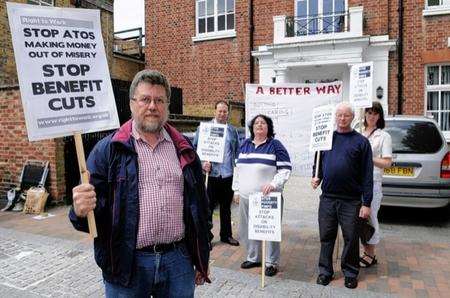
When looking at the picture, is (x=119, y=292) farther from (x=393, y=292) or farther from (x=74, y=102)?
(x=393, y=292)

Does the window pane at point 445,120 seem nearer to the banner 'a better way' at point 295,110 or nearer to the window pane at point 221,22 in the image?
the window pane at point 221,22

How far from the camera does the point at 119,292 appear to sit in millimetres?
2420

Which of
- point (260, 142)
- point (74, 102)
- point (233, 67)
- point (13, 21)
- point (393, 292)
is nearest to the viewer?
point (13, 21)

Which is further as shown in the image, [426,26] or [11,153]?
[426,26]

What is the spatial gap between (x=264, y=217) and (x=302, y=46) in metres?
9.68

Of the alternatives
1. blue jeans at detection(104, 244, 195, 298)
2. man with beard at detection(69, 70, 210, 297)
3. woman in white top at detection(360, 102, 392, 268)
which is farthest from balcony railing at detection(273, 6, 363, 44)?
blue jeans at detection(104, 244, 195, 298)

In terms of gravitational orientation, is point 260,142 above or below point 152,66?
below

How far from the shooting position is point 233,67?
15523 mm

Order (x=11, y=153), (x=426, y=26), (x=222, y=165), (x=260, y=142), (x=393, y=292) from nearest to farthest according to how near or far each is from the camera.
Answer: (x=393, y=292), (x=260, y=142), (x=222, y=165), (x=11, y=153), (x=426, y=26)

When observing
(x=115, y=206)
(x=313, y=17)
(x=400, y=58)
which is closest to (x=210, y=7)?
(x=313, y=17)

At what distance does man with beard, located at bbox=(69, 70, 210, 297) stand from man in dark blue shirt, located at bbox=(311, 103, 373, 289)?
2.25m

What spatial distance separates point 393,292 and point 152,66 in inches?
571

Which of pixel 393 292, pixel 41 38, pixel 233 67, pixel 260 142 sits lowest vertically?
pixel 393 292

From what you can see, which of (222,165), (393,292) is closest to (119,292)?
(393,292)
